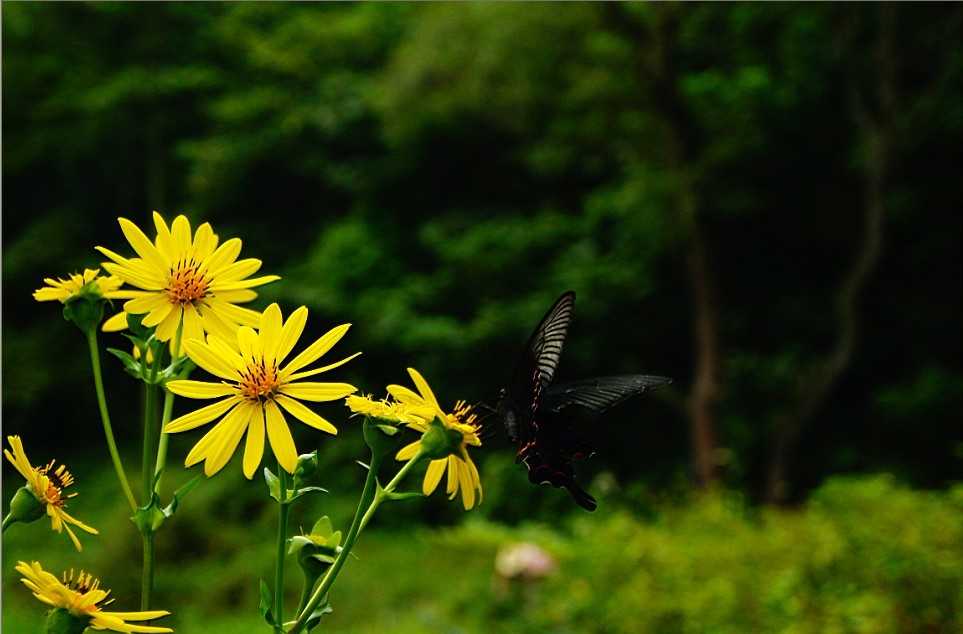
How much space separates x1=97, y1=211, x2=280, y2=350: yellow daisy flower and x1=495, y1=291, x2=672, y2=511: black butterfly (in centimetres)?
17

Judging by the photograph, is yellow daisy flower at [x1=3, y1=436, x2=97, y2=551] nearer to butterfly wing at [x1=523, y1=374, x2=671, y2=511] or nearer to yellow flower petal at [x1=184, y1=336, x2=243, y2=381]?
yellow flower petal at [x1=184, y1=336, x2=243, y2=381]

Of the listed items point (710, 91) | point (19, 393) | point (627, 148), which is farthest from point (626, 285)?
point (19, 393)

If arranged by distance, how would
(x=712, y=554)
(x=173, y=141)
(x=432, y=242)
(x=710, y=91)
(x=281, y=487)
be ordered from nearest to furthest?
1. (x=281, y=487)
2. (x=712, y=554)
3. (x=710, y=91)
4. (x=432, y=242)
5. (x=173, y=141)

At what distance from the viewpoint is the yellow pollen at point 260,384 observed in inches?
17.4

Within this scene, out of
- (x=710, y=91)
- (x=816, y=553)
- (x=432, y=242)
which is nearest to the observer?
(x=816, y=553)

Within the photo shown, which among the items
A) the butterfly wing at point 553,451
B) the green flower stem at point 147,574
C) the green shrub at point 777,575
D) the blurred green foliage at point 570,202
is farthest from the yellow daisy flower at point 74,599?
the blurred green foliage at point 570,202

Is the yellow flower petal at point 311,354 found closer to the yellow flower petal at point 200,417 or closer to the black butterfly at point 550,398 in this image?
the yellow flower petal at point 200,417

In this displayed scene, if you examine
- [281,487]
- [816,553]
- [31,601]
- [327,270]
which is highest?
[327,270]

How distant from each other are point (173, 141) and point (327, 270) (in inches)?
111

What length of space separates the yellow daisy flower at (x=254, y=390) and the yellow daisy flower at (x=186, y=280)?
1.1 inches

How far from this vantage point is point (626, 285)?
607 centimetres

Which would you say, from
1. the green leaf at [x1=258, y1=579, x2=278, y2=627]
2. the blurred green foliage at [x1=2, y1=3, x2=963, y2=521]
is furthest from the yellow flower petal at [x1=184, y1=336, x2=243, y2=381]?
the blurred green foliage at [x1=2, y1=3, x2=963, y2=521]

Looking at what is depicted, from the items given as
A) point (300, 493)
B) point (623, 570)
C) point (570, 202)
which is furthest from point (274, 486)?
point (570, 202)

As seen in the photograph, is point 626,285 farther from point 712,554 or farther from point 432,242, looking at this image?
point 712,554
